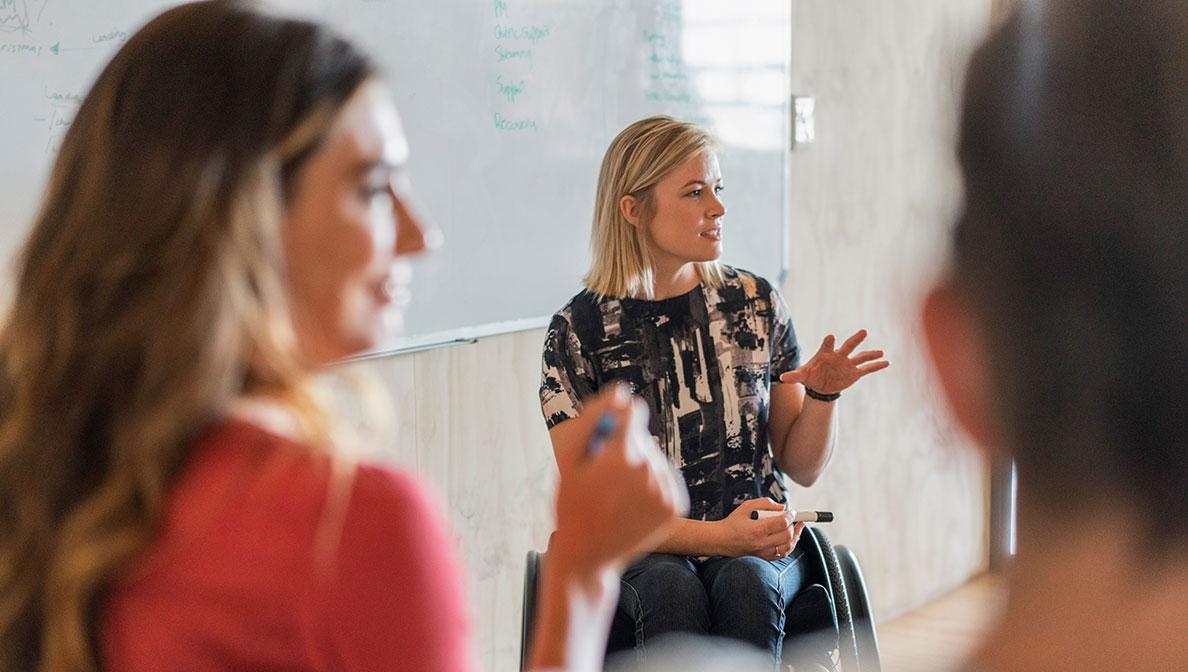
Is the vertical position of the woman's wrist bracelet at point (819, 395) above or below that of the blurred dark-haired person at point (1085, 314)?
below

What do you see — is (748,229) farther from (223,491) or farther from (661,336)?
(223,491)

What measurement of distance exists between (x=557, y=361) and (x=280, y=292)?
1.34 m

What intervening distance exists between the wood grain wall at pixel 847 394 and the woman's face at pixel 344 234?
130 cm

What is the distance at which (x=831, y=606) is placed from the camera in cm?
205

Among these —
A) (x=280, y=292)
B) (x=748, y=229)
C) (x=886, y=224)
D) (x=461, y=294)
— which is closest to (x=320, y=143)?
(x=280, y=292)

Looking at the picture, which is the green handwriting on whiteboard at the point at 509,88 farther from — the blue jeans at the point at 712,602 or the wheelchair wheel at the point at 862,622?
the wheelchair wheel at the point at 862,622

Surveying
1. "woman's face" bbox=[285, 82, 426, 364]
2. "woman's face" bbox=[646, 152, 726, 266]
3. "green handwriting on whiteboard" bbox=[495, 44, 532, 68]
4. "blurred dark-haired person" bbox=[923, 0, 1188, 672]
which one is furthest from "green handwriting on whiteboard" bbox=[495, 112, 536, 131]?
"blurred dark-haired person" bbox=[923, 0, 1188, 672]

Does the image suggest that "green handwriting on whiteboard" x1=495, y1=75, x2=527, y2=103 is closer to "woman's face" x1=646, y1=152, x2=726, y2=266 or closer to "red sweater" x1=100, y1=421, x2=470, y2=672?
"woman's face" x1=646, y1=152, x2=726, y2=266

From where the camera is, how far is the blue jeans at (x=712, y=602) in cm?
201

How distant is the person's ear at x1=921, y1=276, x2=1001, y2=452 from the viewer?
0.56 meters

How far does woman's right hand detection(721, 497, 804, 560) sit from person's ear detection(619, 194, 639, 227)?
0.59 meters

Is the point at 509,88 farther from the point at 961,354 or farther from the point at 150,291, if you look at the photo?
the point at 961,354

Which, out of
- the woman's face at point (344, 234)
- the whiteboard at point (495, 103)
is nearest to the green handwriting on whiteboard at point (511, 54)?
the whiteboard at point (495, 103)

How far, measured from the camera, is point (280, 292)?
92 centimetres
